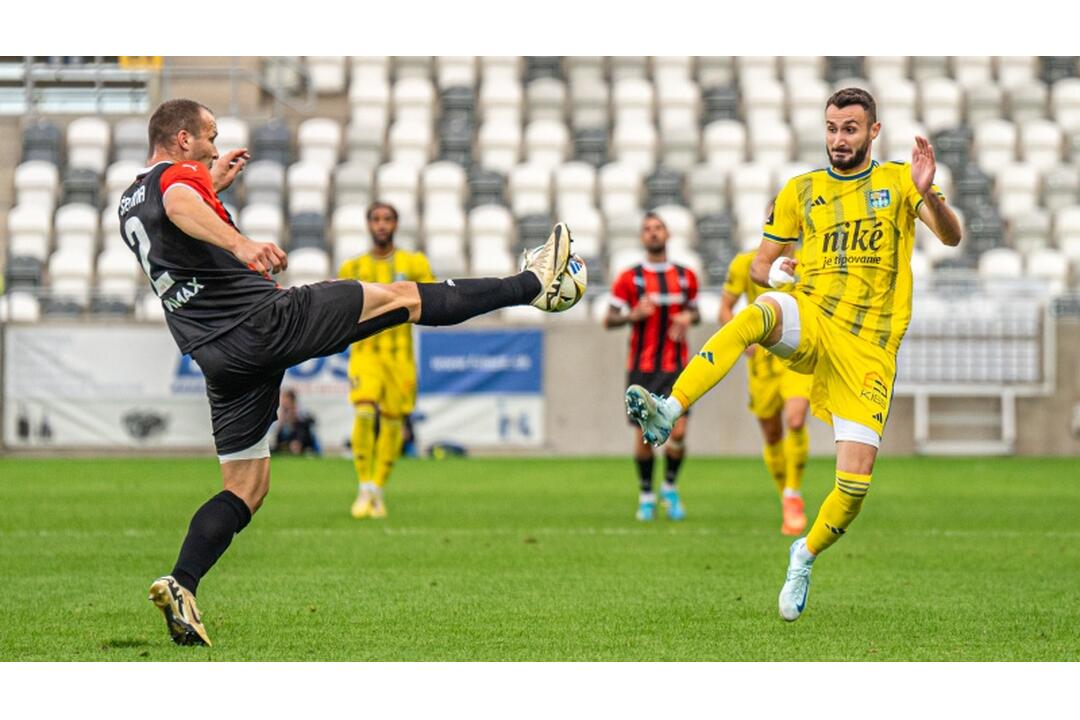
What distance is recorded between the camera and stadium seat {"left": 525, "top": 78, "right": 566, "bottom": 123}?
2609 centimetres

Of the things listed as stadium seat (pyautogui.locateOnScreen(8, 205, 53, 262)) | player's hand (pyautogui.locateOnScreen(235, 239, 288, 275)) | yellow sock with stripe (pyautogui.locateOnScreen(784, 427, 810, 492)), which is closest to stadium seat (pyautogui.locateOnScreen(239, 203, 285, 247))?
stadium seat (pyautogui.locateOnScreen(8, 205, 53, 262))

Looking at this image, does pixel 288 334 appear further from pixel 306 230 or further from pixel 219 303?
pixel 306 230

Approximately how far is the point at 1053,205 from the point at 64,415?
15.3 m

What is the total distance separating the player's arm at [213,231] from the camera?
5.38 m

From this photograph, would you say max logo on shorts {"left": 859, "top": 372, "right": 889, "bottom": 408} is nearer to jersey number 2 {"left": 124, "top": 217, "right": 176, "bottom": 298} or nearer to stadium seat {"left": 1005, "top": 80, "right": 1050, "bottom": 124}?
jersey number 2 {"left": 124, "top": 217, "right": 176, "bottom": 298}

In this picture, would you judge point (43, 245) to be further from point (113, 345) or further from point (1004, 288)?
point (1004, 288)

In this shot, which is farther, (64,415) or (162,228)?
(64,415)

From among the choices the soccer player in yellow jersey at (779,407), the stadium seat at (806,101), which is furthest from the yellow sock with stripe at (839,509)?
the stadium seat at (806,101)

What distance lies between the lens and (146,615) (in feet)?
22.2

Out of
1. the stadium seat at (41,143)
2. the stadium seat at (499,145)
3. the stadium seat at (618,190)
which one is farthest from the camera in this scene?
the stadium seat at (499,145)

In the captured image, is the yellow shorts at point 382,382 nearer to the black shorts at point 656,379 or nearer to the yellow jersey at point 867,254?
the black shorts at point 656,379

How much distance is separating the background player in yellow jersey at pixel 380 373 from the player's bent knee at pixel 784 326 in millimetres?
5279

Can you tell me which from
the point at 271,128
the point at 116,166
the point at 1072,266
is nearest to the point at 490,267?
the point at 271,128

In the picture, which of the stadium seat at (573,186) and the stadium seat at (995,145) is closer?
the stadium seat at (573,186)
